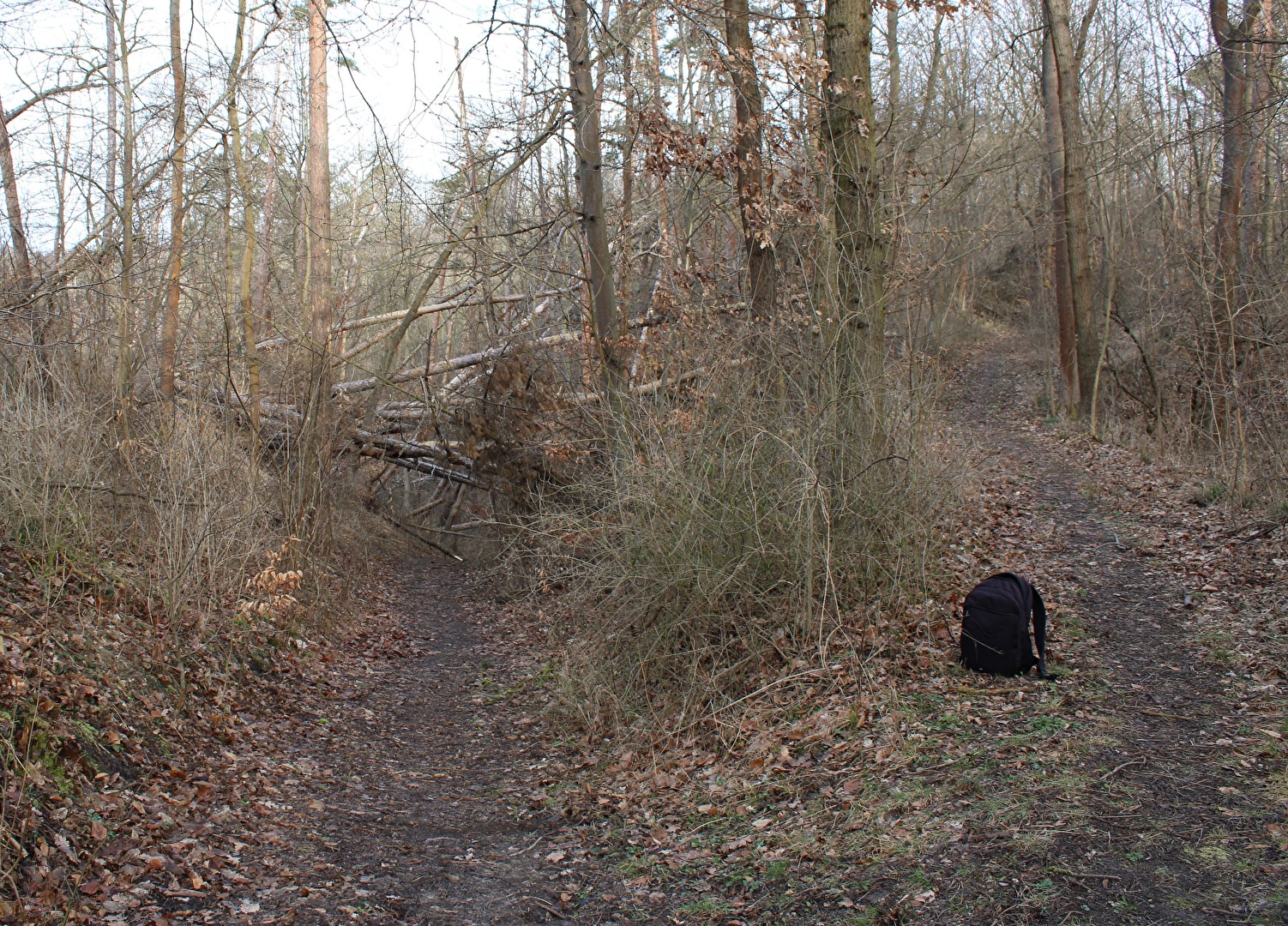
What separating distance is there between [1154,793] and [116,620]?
674 cm

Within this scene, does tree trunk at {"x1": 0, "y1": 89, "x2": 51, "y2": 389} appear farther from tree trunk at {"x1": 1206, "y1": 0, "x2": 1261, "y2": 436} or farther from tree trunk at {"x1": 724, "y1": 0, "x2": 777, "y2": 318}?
tree trunk at {"x1": 1206, "y1": 0, "x2": 1261, "y2": 436}

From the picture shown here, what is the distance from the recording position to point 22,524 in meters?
6.82

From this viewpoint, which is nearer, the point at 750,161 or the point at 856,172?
the point at 856,172

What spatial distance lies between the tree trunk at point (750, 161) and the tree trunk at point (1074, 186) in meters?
8.23

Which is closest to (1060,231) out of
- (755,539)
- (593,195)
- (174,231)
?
(593,195)

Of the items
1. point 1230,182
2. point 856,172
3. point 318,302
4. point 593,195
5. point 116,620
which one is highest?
point 1230,182

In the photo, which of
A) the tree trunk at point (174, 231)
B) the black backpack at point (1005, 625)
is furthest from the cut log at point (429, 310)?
the black backpack at point (1005, 625)

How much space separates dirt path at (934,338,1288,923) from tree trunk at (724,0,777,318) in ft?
16.0

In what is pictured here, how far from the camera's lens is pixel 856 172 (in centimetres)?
791

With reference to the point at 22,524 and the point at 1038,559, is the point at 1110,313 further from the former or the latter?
the point at 22,524

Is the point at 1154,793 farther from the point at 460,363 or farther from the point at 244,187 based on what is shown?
the point at 244,187

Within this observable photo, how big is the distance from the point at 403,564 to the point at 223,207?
6.24m

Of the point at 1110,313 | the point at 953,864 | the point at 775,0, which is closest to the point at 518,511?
the point at 775,0

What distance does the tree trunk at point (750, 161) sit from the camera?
9.92 metres
